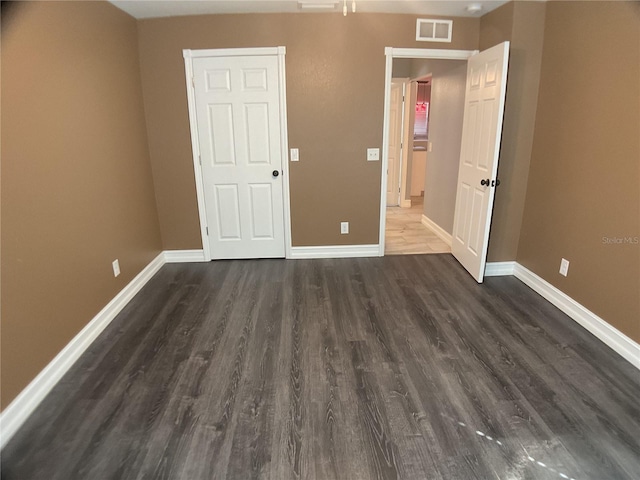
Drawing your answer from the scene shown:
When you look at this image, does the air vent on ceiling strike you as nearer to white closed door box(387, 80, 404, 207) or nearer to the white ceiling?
the white ceiling

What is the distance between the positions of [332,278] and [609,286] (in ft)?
7.12

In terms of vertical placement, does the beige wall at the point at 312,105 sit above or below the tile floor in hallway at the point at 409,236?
above

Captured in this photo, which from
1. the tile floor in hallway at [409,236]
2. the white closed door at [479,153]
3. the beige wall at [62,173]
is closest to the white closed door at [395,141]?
the tile floor in hallway at [409,236]

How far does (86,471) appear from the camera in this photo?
1.64 m

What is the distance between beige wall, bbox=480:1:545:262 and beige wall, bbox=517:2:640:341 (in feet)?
0.26

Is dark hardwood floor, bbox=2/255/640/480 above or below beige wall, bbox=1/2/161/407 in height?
below

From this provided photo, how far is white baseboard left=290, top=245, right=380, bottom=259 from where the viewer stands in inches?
163

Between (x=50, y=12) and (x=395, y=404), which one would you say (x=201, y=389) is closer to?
(x=395, y=404)

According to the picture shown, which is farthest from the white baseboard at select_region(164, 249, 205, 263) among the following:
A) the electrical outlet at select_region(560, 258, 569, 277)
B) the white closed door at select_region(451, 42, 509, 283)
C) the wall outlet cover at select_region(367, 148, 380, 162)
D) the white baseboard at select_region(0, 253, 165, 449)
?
the electrical outlet at select_region(560, 258, 569, 277)

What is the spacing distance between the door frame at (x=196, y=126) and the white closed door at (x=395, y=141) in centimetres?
273

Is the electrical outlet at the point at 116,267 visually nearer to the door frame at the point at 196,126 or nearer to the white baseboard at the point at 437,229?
the door frame at the point at 196,126

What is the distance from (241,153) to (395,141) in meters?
3.36

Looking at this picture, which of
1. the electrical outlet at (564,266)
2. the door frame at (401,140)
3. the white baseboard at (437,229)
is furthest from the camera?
the door frame at (401,140)

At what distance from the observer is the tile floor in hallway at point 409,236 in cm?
444
